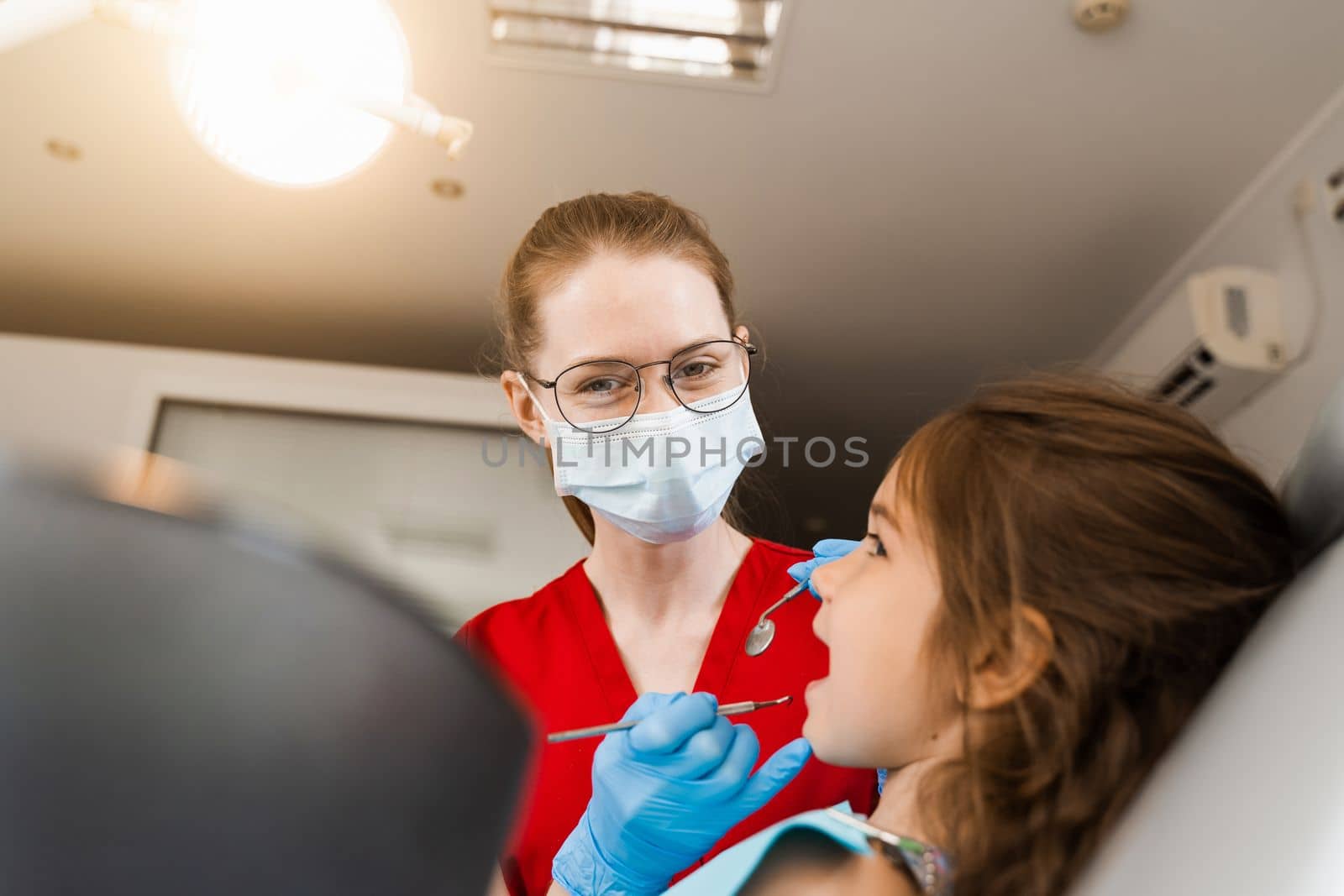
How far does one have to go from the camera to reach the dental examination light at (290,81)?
139 centimetres

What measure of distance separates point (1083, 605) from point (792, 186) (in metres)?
1.86

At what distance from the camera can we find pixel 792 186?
2.51m

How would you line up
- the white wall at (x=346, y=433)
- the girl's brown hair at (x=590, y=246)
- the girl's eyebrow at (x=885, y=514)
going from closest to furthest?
the girl's eyebrow at (x=885, y=514) < the girl's brown hair at (x=590, y=246) < the white wall at (x=346, y=433)

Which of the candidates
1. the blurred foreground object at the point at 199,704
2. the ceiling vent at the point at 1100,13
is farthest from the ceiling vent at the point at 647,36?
the blurred foreground object at the point at 199,704

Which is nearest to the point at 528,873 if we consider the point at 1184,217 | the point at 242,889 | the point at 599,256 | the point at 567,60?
the point at 599,256

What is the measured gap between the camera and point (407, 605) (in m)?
0.36

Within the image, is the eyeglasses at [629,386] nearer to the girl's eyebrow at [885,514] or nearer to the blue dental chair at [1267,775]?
the girl's eyebrow at [885,514]

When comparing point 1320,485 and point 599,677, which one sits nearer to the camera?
point 1320,485

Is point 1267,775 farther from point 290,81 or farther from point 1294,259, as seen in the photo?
point 1294,259

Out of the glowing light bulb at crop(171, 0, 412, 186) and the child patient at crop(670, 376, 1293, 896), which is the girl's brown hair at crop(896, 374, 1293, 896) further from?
the glowing light bulb at crop(171, 0, 412, 186)

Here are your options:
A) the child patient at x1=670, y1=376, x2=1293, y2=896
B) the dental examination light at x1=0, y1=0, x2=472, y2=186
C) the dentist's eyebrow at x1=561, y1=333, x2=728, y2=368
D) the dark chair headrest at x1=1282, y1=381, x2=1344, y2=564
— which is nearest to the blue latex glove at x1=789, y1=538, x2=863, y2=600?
the dentist's eyebrow at x1=561, y1=333, x2=728, y2=368

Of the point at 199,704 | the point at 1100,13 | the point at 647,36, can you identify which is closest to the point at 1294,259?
the point at 1100,13

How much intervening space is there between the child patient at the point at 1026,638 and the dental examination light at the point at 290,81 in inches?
34.7

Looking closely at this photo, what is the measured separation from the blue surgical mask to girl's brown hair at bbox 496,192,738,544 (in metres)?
0.14
